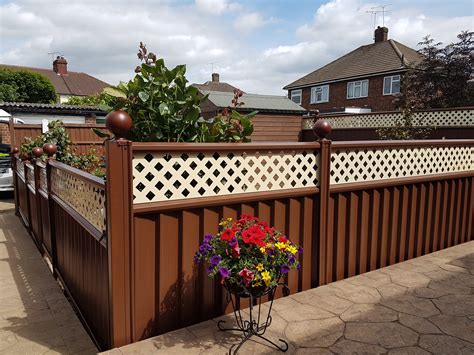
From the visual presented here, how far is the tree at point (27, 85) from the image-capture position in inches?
984

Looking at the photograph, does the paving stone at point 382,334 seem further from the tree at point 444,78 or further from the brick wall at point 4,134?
the tree at point 444,78

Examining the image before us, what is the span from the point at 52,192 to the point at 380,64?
890 inches

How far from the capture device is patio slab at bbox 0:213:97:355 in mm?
2828

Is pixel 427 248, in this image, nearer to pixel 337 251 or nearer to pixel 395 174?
pixel 395 174

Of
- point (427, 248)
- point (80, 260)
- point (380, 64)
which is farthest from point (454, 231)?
point (380, 64)

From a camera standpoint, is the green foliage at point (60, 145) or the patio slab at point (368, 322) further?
the green foliage at point (60, 145)

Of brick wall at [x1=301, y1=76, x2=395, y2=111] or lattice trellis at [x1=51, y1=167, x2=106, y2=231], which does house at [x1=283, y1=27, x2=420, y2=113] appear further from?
lattice trellis at [x1=51, y1=167, x2=106, y2=231]

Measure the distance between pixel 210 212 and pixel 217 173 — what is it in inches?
11.0

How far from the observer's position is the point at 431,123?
1090 cm

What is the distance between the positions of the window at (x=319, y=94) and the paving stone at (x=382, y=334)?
24.6 m

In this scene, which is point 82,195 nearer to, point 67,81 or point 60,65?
point 67,81

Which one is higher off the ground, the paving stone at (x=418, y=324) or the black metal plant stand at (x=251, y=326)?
the black metal plant stand at (x=251, y=326)

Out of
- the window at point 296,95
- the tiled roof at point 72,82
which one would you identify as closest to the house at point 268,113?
the window at point 296,95

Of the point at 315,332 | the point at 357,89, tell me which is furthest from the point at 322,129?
the point at 357,89
